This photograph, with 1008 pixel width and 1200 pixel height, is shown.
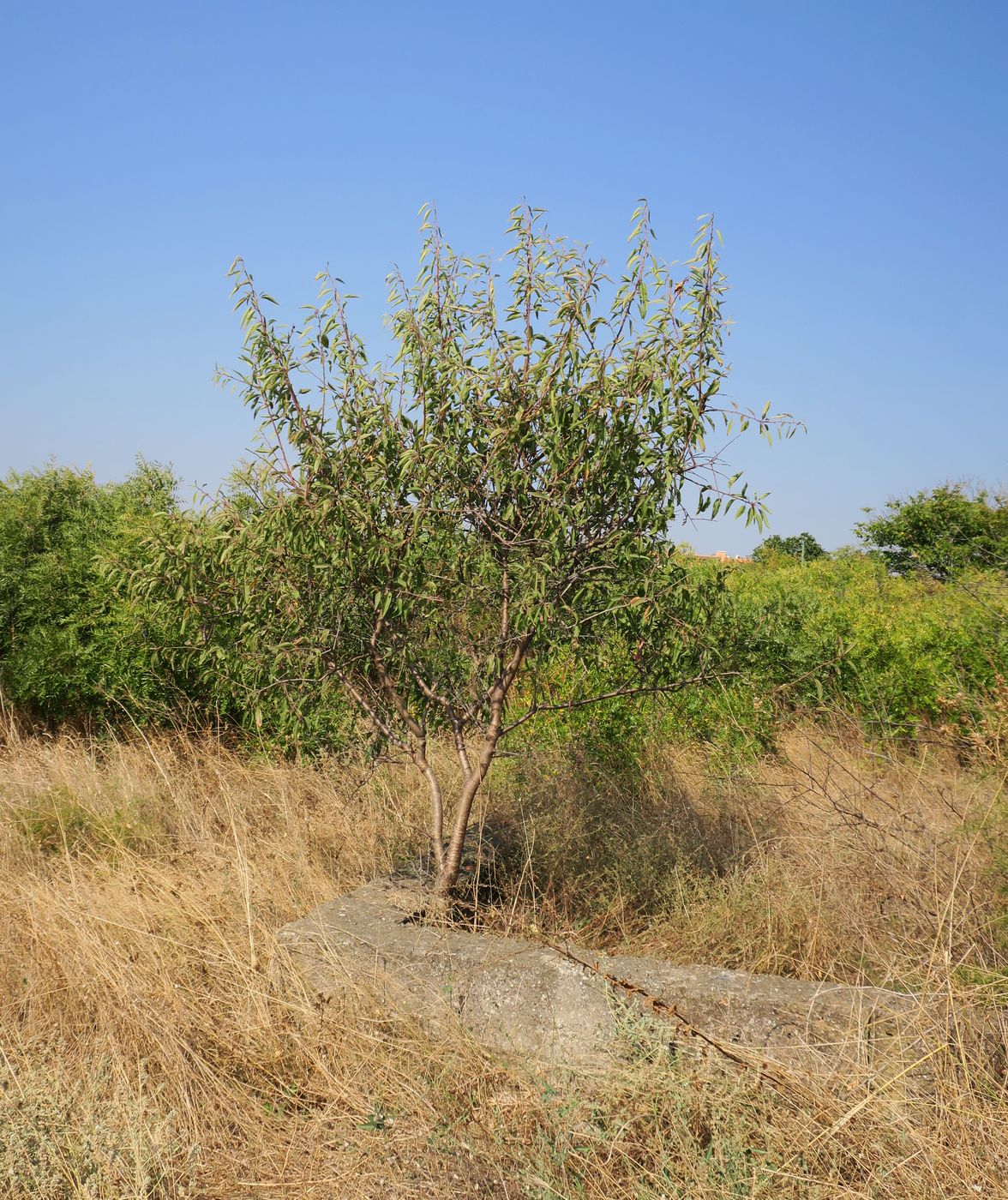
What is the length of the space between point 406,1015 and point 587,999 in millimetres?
696

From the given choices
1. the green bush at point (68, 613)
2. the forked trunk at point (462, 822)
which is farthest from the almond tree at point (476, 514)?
the green bush at point (68, 613)

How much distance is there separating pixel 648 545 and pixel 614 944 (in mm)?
2043

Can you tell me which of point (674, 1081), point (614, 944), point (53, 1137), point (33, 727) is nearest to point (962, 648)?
point (614, 944)

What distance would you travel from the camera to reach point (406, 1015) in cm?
363

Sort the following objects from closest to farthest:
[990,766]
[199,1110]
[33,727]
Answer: [199,1110], [990,766], [33,727]

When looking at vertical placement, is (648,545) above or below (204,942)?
above

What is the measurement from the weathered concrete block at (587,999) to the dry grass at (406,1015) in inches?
5.0

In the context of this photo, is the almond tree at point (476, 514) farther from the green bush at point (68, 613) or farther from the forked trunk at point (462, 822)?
the green bush at point (68, 613)

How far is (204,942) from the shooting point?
4355 mm

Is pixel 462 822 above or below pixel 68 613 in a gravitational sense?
below

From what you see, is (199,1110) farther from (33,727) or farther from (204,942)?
(33,727)

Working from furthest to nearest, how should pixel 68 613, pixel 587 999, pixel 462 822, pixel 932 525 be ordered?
pixel 932 525
pixel 68 613
pixel 462 822
pixel 587 999

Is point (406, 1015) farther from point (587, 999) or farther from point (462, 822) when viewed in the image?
point (462, 822)

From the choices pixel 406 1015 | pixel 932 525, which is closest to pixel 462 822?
pixel 406 1015
